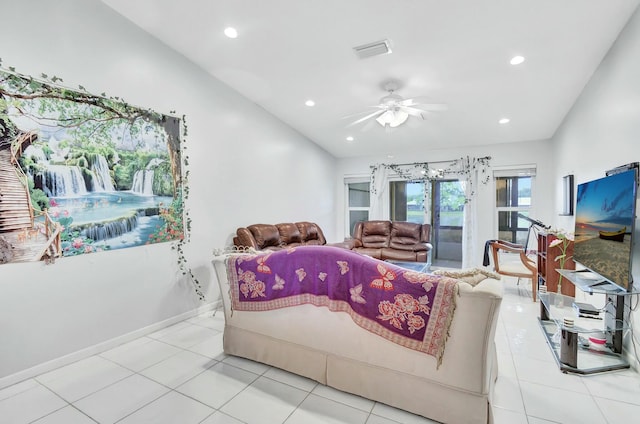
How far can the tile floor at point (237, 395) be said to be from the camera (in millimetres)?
1788

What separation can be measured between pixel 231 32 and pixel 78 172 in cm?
202

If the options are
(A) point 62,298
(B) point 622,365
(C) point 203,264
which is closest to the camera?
(B) point 622,365

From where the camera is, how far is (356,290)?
1.85 m

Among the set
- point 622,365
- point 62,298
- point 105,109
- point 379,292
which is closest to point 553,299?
point 622,365

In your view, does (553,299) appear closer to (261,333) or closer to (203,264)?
(261,333)

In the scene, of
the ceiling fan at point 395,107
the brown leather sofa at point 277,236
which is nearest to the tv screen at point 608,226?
the ceiling fan at point 395,107

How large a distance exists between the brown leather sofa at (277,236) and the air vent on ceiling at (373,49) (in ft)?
8.86

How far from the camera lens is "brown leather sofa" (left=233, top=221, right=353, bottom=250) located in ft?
13.4

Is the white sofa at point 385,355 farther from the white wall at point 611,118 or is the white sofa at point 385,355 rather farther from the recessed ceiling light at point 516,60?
the recessed ceiling light at point 516,60

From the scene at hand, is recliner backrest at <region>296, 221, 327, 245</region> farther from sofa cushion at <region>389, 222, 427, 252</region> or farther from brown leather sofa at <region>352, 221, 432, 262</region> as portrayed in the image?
sofa cushion at <region>389, 222, 427, 252</region>

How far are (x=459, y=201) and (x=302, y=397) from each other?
17.0ft

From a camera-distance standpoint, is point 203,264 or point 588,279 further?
point 203,264

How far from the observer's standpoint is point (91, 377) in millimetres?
2264

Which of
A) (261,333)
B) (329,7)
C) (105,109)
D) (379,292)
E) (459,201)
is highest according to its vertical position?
(329,7)
